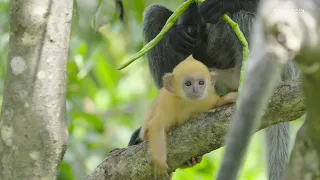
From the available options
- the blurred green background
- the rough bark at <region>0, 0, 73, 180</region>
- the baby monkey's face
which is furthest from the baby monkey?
the blurred green background

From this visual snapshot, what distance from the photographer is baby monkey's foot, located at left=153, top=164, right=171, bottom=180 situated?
11.4 ft

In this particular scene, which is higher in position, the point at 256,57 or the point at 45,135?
the point at 256,57

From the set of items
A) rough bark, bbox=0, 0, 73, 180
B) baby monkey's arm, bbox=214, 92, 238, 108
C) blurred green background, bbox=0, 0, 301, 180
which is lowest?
blurred green background, bbox=0, 0, 301, 180

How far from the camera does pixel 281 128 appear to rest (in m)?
4.88

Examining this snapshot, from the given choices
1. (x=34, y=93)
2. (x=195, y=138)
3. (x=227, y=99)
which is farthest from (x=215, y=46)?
(x=34, y=93)

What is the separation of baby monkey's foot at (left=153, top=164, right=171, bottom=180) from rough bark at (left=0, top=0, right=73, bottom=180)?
0.63 metres

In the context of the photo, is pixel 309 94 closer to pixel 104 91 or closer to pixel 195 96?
pixel 195 96

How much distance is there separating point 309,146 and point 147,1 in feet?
14.4

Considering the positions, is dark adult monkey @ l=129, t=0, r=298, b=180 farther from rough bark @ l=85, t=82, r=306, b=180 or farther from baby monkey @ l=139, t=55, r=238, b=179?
rough bark @ l=85, t=82, r=306, b=180

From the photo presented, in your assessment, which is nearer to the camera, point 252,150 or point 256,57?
point 256,57

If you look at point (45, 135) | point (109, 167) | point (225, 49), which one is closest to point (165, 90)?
point (109, 167)

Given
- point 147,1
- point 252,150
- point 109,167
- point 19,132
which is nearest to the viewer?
point 19,132

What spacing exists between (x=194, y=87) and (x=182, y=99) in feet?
0.43

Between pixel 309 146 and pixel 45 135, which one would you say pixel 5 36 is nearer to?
pixel 45 135
